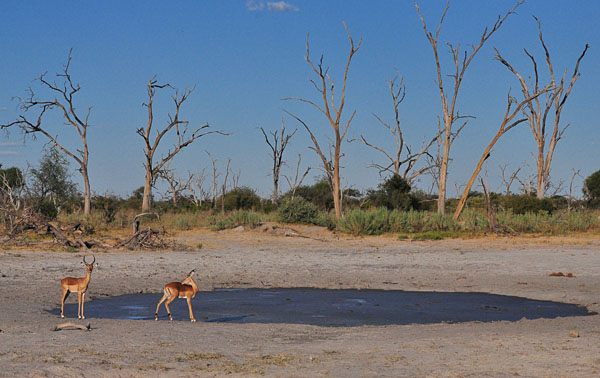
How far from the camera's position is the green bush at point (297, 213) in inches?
1193

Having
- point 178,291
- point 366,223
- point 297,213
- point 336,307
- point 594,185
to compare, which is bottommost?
point 336,307

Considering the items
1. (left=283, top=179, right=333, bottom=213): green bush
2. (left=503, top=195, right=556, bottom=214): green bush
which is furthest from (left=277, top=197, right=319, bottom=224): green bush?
(left=283, top=179, right=333, bottom=213): green bush

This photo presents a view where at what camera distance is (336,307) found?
11.8 metres

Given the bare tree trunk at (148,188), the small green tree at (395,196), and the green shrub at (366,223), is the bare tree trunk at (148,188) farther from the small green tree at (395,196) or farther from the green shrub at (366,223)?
the green shrub at (366,223)

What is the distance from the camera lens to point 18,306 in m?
11.0

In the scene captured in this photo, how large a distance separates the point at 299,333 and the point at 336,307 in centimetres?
297

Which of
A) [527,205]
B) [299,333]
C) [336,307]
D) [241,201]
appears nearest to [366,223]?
[527,205]

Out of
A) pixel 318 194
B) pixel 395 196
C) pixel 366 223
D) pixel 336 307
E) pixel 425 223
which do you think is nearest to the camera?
pixel 336 307

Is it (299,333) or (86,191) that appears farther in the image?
(86,191)

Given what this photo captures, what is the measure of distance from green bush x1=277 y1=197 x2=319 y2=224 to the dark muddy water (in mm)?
16191

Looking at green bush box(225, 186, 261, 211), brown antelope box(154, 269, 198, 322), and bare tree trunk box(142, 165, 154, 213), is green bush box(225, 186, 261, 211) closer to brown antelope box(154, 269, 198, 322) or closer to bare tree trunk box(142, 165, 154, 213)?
bare tree trunk box(142, 165, 154, 213)

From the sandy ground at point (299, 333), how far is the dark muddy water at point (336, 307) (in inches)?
17.4

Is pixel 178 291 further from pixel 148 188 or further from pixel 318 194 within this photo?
pixel 318 194

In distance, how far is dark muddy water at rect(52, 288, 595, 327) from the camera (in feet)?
34.6
